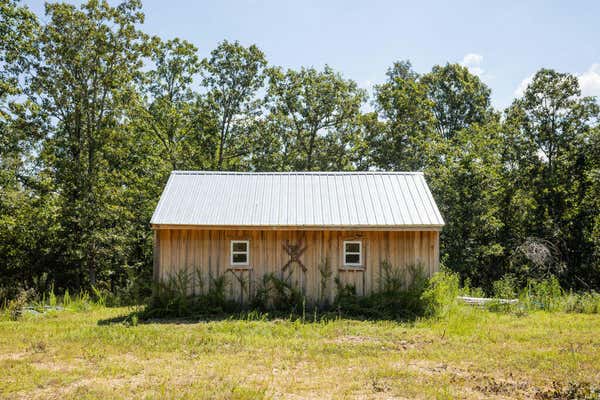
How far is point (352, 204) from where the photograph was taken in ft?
53.2

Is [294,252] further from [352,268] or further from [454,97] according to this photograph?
[454,97]

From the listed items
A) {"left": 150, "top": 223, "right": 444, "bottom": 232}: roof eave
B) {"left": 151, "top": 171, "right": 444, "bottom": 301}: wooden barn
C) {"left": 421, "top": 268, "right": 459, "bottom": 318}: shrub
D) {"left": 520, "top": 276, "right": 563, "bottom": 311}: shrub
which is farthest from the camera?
{"left": 520, "top": 276, "right": 563, "bottom": 311}: shrub

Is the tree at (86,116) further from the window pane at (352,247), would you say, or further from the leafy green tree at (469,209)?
the leafy green tree at (469,209)

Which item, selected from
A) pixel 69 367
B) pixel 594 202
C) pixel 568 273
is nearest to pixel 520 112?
pixel 594 202

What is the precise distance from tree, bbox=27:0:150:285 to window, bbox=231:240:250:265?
8.37 metres

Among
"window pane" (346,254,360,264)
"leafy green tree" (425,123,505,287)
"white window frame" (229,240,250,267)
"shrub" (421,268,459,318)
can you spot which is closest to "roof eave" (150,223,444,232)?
"white window frame" (229,240,250,267)

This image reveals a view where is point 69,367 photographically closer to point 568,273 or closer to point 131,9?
point 131,9

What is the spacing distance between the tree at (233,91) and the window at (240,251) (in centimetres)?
1231

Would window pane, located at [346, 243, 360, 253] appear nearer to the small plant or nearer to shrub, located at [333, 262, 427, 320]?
the small plant

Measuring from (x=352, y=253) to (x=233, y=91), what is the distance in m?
15.2

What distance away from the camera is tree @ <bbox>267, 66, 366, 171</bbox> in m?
28.3

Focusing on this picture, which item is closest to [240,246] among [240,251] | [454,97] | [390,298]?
[240,251]

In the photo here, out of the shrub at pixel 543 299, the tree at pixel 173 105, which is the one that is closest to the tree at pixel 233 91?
the tree at pixel 173 105

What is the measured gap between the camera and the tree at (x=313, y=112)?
93.0ft
